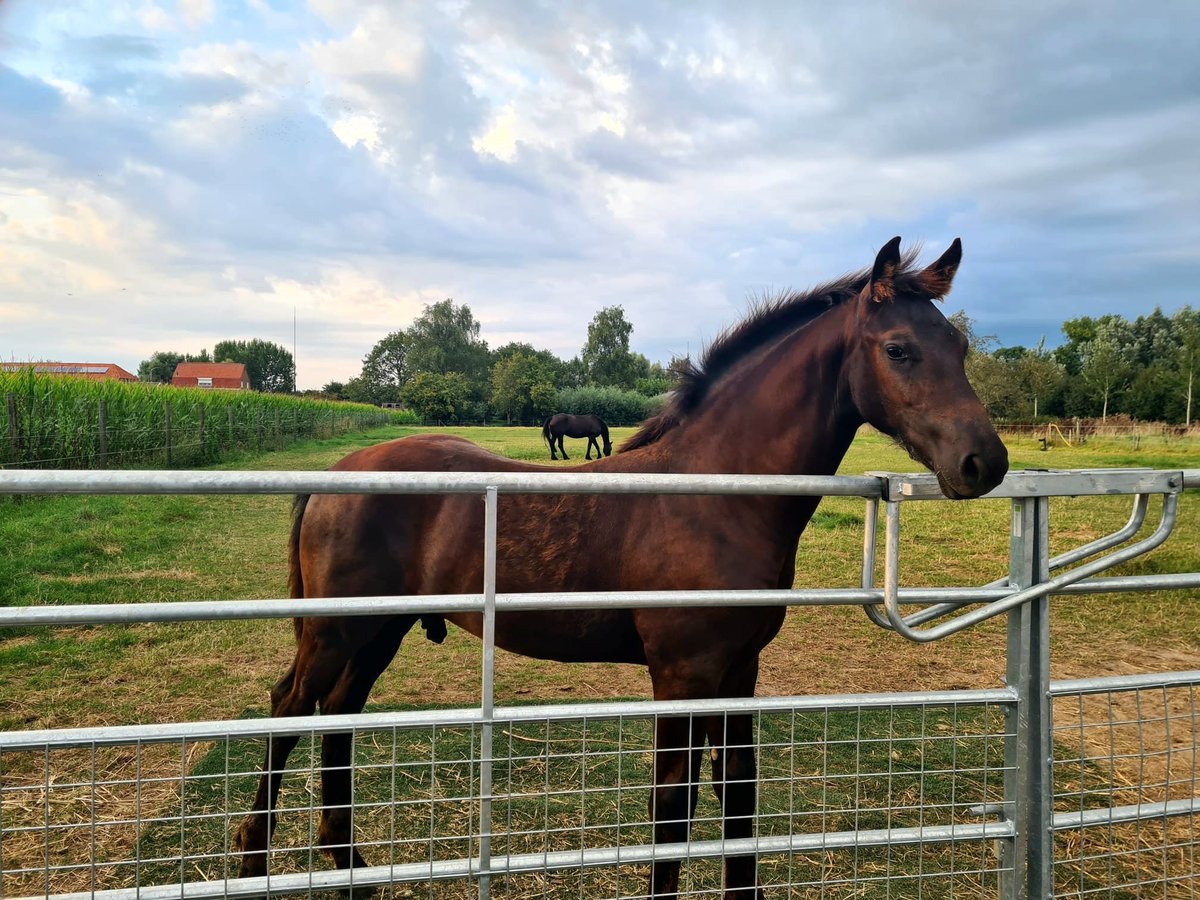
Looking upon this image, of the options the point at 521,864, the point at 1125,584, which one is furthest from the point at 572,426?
the point at 521,864

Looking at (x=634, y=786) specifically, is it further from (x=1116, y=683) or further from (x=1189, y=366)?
(x=1189, y=366)

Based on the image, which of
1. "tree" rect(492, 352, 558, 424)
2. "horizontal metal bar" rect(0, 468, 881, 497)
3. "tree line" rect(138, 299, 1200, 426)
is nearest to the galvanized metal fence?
"horizontal metal bar" rect(0, 468, 881, 497)

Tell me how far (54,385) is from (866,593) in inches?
662

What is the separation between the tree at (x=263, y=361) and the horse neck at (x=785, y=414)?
285 feet

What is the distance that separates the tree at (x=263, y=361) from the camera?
8281 cm

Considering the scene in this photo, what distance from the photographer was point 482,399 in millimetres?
61812

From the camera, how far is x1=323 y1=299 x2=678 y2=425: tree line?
53156mm

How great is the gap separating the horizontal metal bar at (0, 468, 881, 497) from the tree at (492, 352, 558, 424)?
50.8 metres

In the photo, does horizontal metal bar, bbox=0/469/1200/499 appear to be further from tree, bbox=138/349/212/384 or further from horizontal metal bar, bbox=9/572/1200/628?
tree, bbox=138/349/212/384

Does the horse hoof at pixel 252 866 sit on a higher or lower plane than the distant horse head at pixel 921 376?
lower

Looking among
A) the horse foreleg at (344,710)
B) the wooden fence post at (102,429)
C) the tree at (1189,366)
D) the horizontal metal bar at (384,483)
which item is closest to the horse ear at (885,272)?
the horizontal metal bar at (384,483)

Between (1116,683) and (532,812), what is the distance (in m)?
2.55

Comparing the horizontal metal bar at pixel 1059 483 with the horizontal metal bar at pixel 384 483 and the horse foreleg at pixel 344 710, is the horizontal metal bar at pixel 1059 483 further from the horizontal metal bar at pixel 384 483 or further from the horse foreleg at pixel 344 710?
the horse foreleg at pixel 344 710

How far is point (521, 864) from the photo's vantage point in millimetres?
1916
